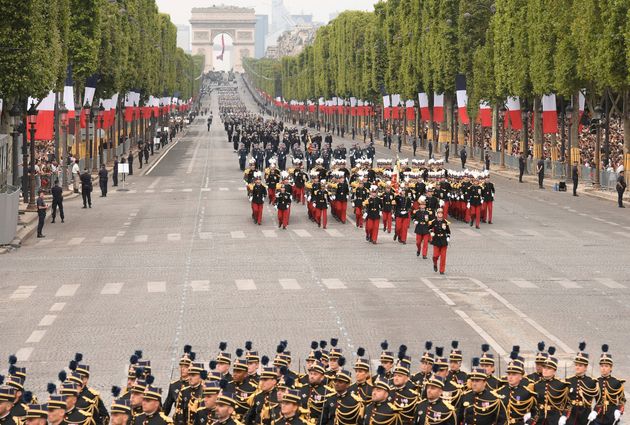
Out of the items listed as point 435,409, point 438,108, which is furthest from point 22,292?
point 438,108

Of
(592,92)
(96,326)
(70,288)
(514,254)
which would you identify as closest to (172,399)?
(96,326)

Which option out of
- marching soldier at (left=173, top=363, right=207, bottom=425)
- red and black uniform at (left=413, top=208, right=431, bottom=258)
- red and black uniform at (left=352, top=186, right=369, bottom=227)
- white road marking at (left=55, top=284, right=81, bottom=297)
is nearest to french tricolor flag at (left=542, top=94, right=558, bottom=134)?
red and black uniform at (left=352, top=186, right=369, bottom=227)

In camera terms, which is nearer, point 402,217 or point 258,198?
point 402,217

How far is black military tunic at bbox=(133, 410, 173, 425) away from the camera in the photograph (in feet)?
49.4

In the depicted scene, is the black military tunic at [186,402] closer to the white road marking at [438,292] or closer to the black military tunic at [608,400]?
the black military tunic at [608,400]

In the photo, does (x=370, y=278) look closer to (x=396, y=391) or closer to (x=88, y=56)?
(x=396, y=391)

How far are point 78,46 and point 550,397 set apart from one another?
59885mm

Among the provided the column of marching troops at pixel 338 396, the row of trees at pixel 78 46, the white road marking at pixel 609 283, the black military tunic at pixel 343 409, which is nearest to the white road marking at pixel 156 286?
the white road marking at pixel 609 283

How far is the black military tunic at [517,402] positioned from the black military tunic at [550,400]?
0.14 meters

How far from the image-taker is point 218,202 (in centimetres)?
6053

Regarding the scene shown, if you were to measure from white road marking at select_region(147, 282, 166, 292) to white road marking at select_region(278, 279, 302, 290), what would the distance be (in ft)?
9.19

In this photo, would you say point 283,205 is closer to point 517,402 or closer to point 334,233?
point 334,233

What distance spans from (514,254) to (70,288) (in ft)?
42.8

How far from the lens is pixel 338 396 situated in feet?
53.2
